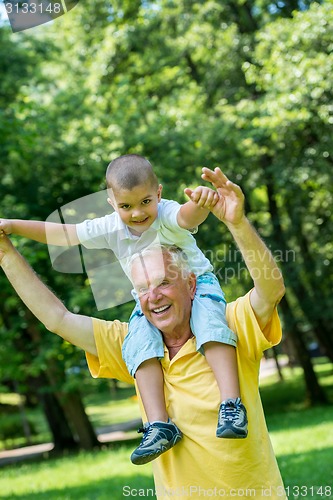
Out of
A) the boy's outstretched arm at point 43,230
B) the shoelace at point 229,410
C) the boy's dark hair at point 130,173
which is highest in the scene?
the boy's dark hair at point 130,173

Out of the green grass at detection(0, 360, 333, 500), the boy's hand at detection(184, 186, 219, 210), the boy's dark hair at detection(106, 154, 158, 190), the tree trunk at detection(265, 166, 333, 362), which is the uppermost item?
the boy's hand at detection(184, 186, 219, 210)

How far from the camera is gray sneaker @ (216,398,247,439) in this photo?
2.84m

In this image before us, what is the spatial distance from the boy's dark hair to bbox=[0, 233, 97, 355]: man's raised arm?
518 mm

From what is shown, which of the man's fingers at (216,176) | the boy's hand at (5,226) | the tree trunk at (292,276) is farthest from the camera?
the tree trunk at (292,276)

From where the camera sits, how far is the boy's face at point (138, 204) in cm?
330

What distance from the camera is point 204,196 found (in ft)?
9.25

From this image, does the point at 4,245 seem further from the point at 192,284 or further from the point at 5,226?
the point at 192,284

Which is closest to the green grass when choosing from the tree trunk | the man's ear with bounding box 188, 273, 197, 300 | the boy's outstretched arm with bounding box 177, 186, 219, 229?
the tree trunk

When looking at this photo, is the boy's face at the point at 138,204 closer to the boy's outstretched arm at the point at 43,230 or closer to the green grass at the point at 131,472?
the boy's outstretched arm at the point at 43,230

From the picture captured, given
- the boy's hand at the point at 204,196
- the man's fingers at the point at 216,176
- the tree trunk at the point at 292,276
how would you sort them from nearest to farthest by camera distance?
the man's fingers at the point at 216,176
the boy's hand at the point at 204,196
the tree trunk at the point at 292,276

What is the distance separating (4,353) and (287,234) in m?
9.08

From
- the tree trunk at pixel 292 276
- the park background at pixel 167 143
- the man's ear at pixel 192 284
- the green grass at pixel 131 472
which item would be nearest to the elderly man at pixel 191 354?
the man's ear at pixel 192 284

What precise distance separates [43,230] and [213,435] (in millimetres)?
1150

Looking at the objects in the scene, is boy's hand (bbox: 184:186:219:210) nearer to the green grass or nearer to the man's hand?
the man's hand
